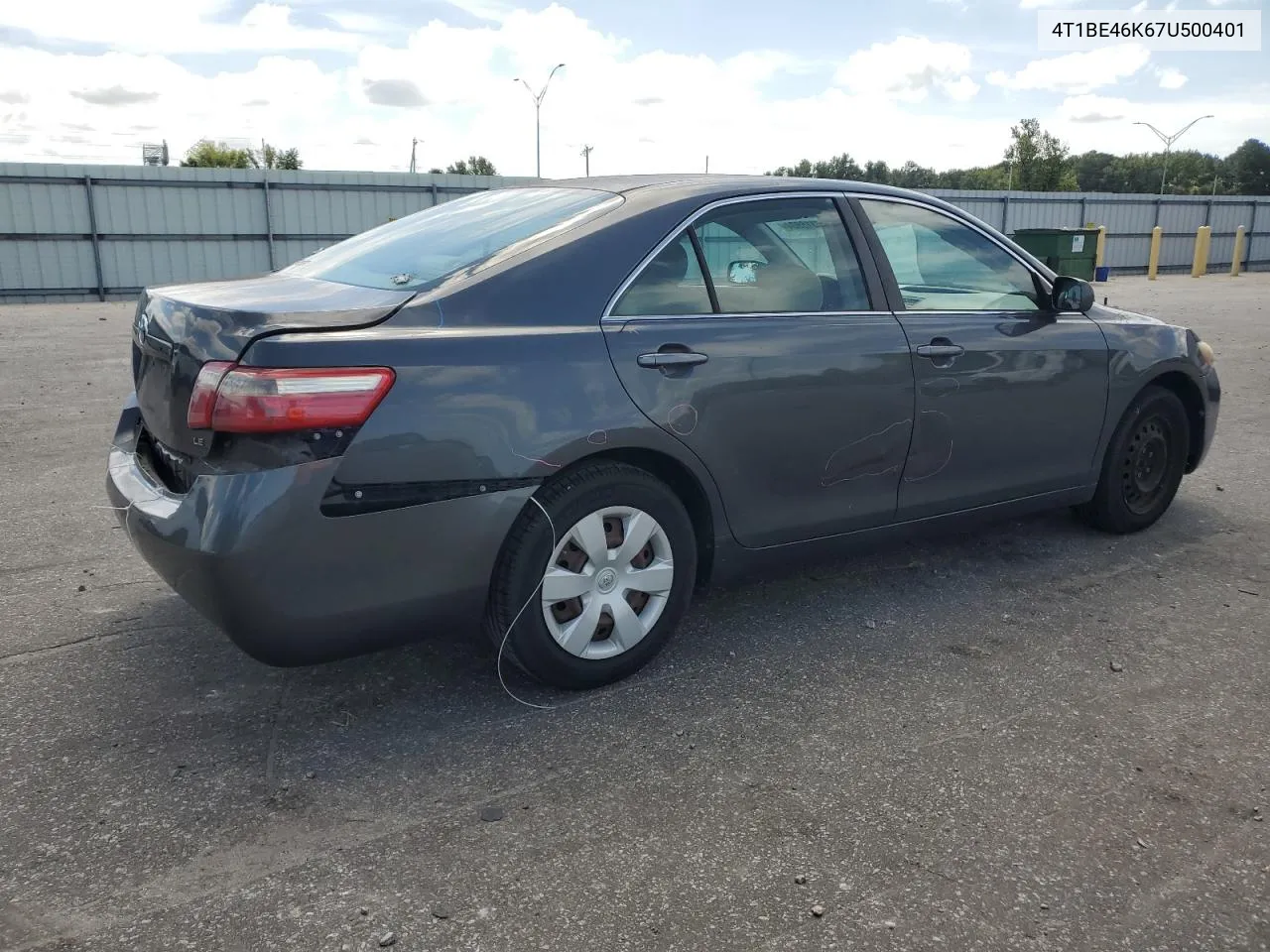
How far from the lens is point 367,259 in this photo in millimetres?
3576

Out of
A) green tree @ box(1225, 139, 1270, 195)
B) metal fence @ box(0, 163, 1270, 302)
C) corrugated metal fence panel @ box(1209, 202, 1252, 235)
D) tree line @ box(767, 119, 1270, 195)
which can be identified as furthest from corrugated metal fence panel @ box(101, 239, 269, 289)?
green tree @ box(1225, 139, 1270, 195)

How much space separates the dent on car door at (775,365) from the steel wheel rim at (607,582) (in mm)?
314

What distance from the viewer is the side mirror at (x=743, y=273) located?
3490mm

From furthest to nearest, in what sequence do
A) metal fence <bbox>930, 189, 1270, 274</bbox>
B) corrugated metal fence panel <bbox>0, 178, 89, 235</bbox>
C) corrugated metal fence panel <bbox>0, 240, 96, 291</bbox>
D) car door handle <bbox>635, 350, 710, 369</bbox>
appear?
1. metal fence <bbox>930, 189, 1270, 274</bbox>
2. corrugated metal fence panel <bbox>0, 240, 96, 291</bbox>
3. corrugated metal fence panel <bbox>0, 178, 89, 235</bbox>
4. car door handle <bbox>635, 350, 710, 369</bbox>

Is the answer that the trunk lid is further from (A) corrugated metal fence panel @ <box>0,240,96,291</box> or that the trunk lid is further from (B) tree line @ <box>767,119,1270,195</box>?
(B) tree line @ <box>767,119,1270,195</box>

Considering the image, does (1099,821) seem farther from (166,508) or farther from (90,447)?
(90,447)

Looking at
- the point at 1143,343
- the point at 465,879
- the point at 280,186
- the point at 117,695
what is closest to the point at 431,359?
the point at 465,879

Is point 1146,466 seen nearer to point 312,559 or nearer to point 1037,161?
point 312,559

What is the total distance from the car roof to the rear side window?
215 millimetres

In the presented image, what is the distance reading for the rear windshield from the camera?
3234 millimetres

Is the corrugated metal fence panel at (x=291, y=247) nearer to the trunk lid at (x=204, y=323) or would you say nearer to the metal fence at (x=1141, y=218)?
the metal fence at (x=1141, y=218)

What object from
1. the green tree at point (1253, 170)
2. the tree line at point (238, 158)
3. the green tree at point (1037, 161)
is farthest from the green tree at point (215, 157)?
the green tree at point (1253, 170)

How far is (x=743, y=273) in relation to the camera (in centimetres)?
353

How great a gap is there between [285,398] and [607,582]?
111 cm
